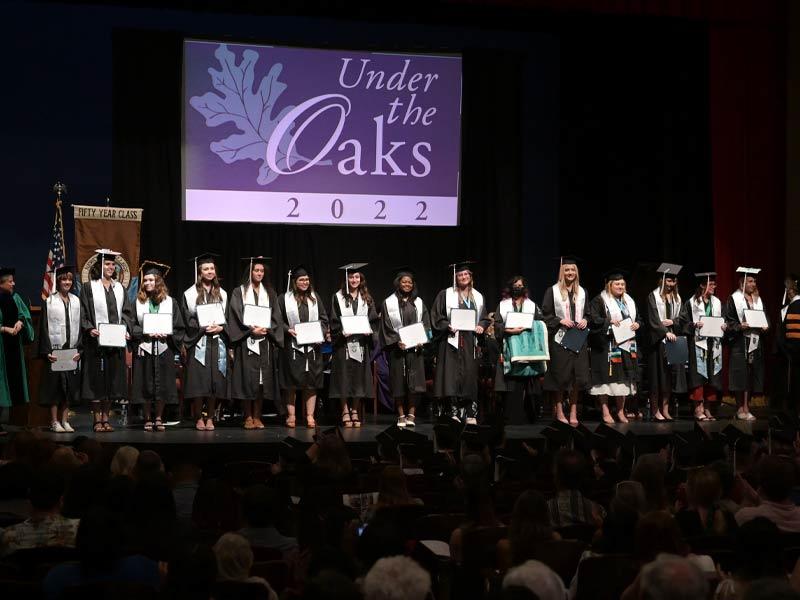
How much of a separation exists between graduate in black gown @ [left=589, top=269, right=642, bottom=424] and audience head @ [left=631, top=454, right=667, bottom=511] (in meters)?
6.66

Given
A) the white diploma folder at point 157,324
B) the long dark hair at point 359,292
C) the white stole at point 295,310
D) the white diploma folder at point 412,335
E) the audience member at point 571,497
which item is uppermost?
the long dark hair at point 359,292

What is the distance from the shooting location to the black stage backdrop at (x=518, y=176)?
13320mm

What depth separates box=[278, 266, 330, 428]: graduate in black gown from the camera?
36.0ft

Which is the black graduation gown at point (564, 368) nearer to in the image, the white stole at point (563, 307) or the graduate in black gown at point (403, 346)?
the white stole at point (563, 307)

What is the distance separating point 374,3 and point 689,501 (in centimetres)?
971

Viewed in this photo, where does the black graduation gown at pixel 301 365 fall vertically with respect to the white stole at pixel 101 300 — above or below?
below

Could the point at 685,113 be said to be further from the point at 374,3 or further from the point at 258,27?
the point at 258,27

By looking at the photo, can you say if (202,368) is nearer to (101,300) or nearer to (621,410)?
(101,300)

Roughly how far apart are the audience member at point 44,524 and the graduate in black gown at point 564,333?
7659 mm

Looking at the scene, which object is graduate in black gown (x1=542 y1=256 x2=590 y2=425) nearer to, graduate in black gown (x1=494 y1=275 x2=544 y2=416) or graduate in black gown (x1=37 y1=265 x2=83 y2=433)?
graduate in black gown (x1=494 y1=275 x2=544 y2=416)

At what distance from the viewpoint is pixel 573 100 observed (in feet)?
49.3

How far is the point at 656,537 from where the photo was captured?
370cm

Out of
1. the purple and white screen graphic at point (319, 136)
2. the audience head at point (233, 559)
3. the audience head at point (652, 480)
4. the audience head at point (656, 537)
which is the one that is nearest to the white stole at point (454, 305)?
the purple and white screen graphic at point (319, 136)

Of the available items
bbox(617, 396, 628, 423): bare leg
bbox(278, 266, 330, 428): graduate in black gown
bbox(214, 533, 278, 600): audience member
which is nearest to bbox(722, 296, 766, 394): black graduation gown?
bbox(617, 396, 628, 423): bare leg
